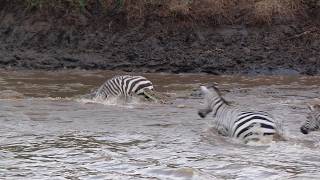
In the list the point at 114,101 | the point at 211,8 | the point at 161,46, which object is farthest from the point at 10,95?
the point at 211,8

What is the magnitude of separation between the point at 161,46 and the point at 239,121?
1132 centimetres

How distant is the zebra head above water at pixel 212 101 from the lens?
10.6 metres

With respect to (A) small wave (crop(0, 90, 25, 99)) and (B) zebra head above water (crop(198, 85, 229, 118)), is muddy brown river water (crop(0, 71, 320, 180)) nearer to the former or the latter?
(A) small wave (crop(0, 90, 25, 99))

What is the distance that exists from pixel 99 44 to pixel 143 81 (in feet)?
22.7

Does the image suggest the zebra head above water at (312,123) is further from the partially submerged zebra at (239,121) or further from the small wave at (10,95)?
the small wave at (10,95)

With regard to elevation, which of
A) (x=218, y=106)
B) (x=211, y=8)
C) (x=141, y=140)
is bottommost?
(x=141, y=140)

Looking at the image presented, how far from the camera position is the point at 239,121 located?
32.0 ft

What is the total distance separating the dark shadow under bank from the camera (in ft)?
64.5

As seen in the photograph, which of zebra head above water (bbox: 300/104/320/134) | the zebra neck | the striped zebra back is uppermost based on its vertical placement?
the striped zebra back

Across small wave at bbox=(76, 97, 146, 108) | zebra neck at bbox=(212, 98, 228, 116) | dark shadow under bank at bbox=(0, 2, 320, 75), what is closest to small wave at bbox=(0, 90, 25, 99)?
small wave at bbox=(76, 97, 146, 108)

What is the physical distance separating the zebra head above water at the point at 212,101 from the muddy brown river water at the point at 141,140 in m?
0.31

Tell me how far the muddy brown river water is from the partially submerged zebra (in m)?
0.15

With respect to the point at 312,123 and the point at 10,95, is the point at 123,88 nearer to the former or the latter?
the point at 10,95

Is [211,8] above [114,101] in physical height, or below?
above
